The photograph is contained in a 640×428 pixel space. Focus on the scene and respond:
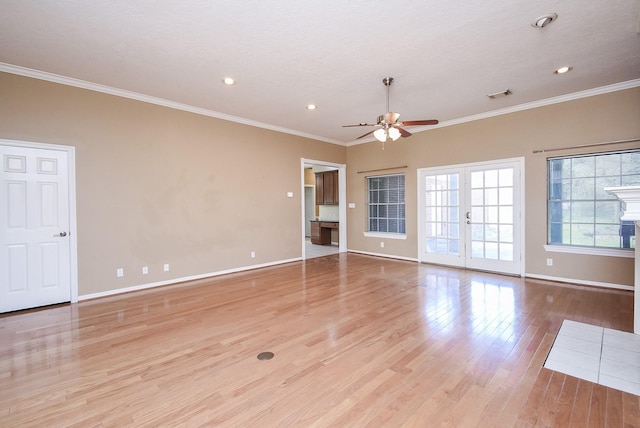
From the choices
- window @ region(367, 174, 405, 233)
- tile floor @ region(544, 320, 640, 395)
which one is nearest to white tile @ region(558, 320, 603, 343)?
tile floor @ region(544, 320, 640, 395)

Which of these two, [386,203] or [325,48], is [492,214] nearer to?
[386,203]

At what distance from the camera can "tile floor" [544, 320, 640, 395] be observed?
2182 millimetres

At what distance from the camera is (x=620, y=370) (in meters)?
2.28

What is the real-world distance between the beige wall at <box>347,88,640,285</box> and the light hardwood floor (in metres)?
0.54

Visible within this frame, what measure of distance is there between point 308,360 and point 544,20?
379cm

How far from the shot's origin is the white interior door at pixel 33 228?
3566 millimetres

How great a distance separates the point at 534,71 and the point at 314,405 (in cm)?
459

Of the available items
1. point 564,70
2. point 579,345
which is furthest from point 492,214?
point 579,345

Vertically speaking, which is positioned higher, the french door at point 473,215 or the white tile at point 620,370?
the french door at point 473,215

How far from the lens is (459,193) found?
19.2 feet

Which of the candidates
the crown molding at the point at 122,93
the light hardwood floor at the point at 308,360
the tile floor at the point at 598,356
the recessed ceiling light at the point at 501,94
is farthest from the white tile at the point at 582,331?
the crown molding at the point at 122,93

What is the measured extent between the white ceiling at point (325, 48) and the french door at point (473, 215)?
1426 millimetres

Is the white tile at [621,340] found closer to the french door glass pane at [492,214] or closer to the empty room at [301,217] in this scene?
the empty room at [301,217]

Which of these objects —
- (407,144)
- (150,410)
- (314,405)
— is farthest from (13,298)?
(407,144)
